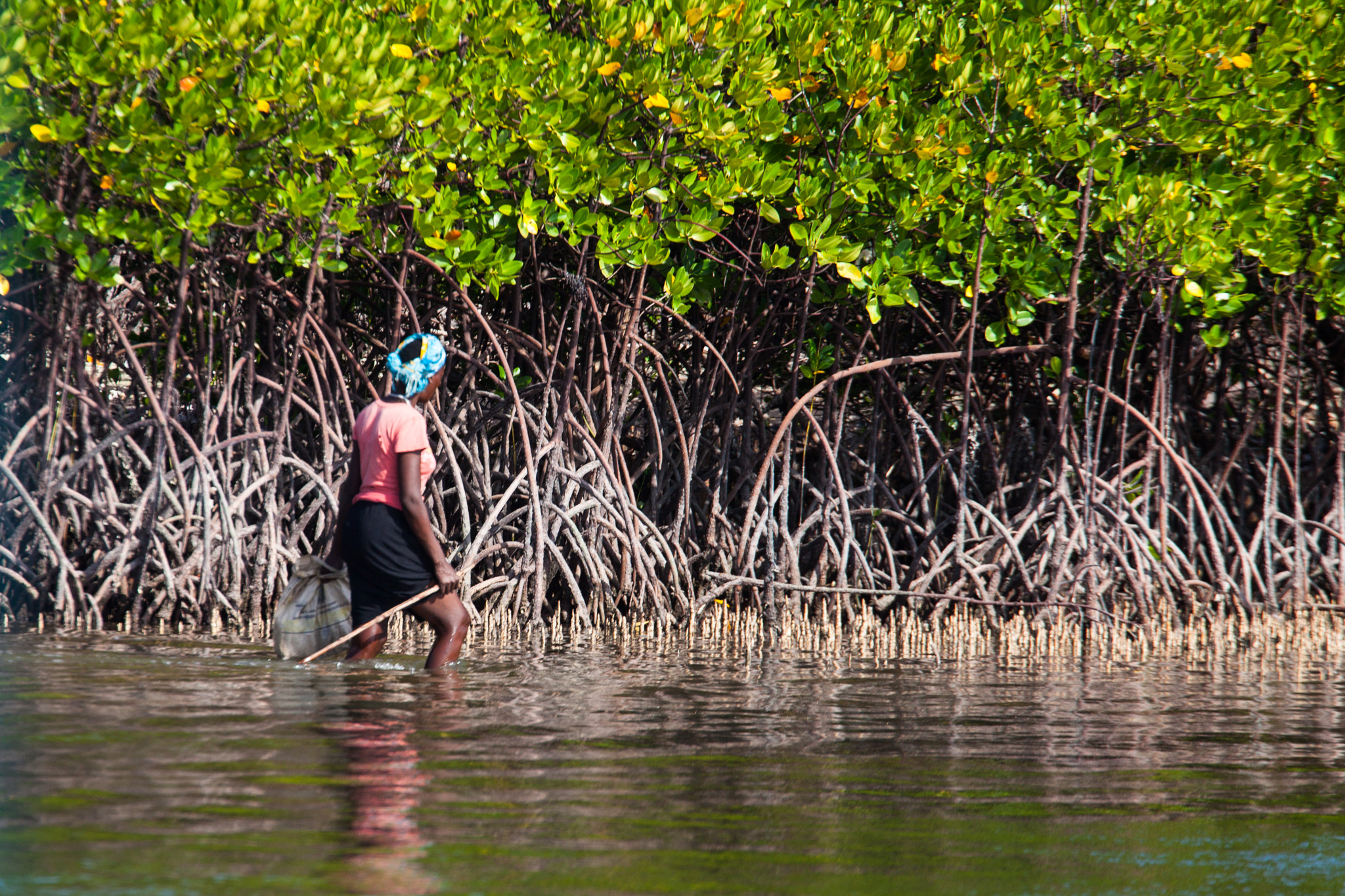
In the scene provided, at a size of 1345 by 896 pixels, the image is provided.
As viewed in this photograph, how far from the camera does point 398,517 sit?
4461 mm

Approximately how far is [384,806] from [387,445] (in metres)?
1.91

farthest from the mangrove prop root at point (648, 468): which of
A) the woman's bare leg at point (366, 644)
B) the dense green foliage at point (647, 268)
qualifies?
the woman's bare leg at point (366, 644)

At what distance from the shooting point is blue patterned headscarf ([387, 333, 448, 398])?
4551 mm

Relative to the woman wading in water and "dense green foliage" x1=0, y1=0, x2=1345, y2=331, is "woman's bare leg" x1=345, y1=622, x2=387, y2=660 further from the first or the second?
"dense green foliage" x1=0, y1=0, x2=1345, y2=331

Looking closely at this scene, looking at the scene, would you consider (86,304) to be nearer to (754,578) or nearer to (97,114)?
(97,114)

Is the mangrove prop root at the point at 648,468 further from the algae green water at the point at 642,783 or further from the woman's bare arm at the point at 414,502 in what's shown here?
the woman's bare arm at the point at 414,502

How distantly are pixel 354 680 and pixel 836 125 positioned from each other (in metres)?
3.47

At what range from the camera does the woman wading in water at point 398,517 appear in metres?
4.39

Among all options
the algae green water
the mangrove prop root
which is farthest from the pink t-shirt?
the mangrove prop root

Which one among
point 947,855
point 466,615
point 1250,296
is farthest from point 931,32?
point 947,855

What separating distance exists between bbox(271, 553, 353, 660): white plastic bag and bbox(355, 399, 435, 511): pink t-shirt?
393mm

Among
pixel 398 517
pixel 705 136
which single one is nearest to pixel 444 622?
pixel 398 517

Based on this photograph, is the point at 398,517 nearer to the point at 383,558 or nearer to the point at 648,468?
the point at 383,558

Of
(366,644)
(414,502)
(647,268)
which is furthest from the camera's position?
(647,268)
